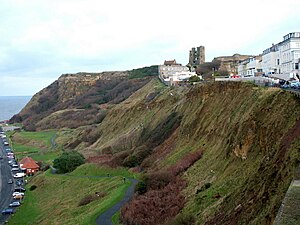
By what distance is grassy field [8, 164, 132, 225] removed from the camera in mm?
33031

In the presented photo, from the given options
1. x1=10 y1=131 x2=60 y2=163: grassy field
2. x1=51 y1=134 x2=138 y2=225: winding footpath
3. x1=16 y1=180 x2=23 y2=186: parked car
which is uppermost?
x1=51 y1=134 x2=138 y2=225: winding footpath

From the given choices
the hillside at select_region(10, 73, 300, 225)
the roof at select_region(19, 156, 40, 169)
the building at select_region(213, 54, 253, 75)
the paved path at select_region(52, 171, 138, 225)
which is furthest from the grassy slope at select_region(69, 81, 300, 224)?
the building at select_region(213, 54, 253, 75)

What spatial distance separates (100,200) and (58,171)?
67.6 feet

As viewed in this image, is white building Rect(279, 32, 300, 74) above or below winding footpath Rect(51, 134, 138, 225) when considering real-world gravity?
above

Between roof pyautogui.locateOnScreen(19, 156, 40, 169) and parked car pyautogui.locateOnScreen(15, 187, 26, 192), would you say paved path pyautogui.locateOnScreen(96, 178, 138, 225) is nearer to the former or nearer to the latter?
parked car pyautogui.locateOnScreen(15, 187, 26, 192)

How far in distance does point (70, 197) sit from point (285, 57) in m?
32.8

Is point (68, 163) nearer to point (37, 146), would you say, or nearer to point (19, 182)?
point (19, 182)

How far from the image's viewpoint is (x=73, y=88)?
164500 mm

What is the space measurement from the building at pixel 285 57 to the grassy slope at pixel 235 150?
11.9 meters

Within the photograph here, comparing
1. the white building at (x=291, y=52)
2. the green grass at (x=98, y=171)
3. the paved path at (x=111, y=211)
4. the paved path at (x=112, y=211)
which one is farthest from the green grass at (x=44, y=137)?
the paved path at (x=111, y=211)

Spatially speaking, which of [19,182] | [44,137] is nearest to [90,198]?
[19,182]

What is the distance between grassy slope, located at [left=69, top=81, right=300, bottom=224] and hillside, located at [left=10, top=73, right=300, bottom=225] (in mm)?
54

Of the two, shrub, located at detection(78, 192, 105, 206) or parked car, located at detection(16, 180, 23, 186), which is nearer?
shrub, located at detection(78, 192, 105, 206)

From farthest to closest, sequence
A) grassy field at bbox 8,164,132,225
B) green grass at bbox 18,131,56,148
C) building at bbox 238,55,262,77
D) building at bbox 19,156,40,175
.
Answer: green grass at bbox 18,131,56,148 → building at bbox 238,55,262,77 → building at bbox 19,156,40,175 → grassy field at bbox 8,164,132,225
